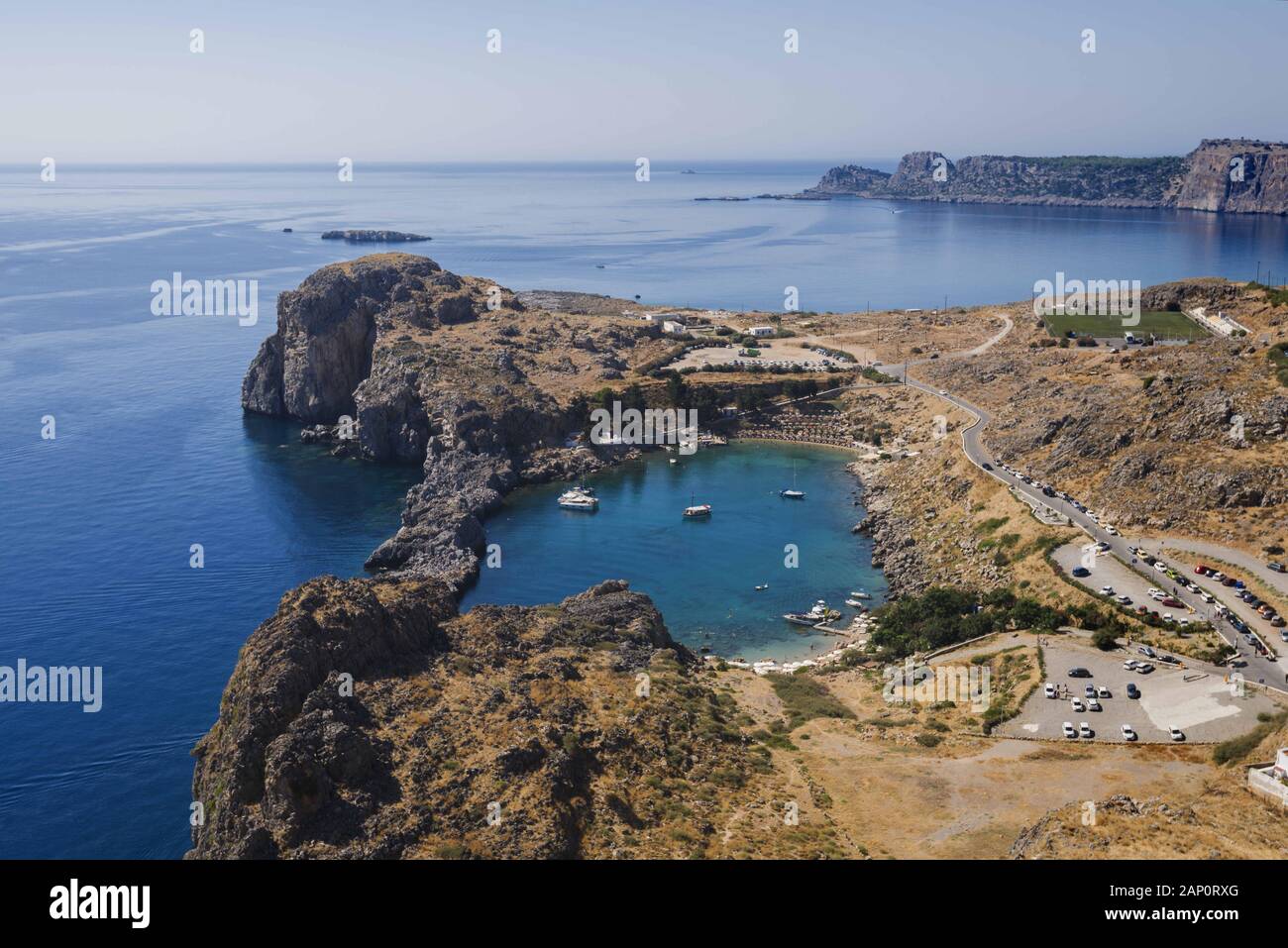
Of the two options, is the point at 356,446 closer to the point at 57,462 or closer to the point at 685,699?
the point at 57,462

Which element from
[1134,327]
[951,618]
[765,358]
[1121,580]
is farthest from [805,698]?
[1134,327]

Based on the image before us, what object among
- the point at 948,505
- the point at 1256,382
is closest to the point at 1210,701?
the point at 948,505

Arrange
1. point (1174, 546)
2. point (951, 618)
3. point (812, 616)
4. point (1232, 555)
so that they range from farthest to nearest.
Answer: point (812, 616), point (1174, 546), point (1232, 555), point (951, 618)

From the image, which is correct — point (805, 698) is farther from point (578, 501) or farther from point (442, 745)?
point (578, 501)

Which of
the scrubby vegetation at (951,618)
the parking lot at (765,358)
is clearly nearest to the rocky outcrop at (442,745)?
the scrubby vegetation at (951,618)
